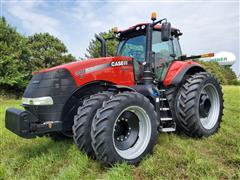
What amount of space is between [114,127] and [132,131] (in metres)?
0.53

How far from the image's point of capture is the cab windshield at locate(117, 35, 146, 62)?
15.1ft

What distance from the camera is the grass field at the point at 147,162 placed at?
2.97m

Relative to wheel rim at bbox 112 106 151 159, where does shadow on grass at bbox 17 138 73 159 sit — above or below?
below

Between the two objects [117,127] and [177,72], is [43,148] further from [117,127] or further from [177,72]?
[177,72]

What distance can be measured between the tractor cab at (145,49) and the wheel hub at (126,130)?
1052mm

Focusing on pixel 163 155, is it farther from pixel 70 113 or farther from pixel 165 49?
pixel 165 49

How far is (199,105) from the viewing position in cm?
479

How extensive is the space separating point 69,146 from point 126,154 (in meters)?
1.22

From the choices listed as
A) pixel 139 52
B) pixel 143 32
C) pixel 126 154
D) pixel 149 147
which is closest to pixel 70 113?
pixel 126 154

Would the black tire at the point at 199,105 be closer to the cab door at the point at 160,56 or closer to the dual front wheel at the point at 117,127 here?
the cab door at the point at 160,56

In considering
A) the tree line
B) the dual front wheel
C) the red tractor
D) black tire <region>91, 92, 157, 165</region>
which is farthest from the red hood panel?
the tree line

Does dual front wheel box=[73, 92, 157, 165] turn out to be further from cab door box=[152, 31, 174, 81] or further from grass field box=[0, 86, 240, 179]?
cab door box=[152, 31, 174, 81]

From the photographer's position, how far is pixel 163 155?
348cm

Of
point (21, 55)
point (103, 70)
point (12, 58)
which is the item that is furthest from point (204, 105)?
point (21, 55)
